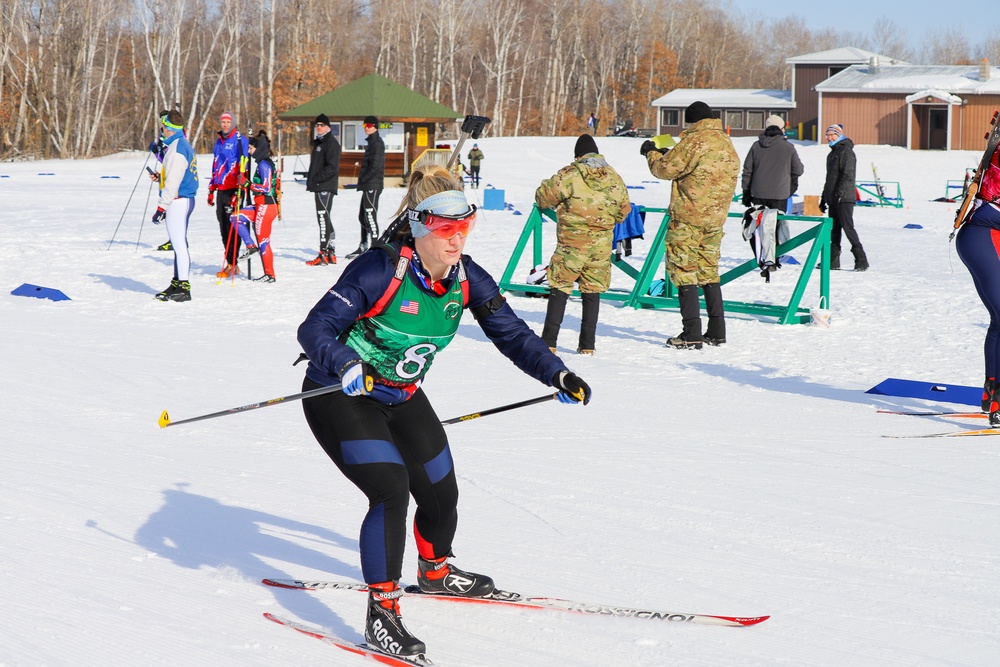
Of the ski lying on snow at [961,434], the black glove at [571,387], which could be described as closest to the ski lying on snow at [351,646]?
the black glove at [571,387]

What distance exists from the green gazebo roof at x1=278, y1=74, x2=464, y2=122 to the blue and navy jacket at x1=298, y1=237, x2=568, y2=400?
2758 centimetres

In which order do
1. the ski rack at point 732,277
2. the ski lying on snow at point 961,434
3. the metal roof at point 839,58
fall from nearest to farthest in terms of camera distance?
the ski lying on snow at point 961,434
the ski rack at point 732,277
the metal roof at point 839,58

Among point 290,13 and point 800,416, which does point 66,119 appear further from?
point 800,416

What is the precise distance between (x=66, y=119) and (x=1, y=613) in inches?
1926

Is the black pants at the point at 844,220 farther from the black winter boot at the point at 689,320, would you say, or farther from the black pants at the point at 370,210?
the black pants at the point at 370,210

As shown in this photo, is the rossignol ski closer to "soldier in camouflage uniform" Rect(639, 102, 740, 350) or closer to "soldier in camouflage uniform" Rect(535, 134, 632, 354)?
"soldier in camouflage uniform" Rect(639, 102, 740, 350)

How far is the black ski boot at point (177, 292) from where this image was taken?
1030 centimetres

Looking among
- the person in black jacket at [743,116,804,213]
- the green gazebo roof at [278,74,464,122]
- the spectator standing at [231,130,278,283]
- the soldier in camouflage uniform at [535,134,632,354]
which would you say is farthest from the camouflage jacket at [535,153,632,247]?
the green gazebo roof at [278,74,464,122]

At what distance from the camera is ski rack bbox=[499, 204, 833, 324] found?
30.7ft

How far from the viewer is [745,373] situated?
754 cm

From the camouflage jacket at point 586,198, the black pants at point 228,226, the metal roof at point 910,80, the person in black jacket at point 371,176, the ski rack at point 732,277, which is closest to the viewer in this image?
the camouflage jacket at point 586,198

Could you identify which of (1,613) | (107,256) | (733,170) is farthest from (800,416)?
(107,256)

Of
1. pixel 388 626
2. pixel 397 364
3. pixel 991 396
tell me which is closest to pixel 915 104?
pixel 991 396

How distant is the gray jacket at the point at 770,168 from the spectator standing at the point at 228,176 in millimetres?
5211
